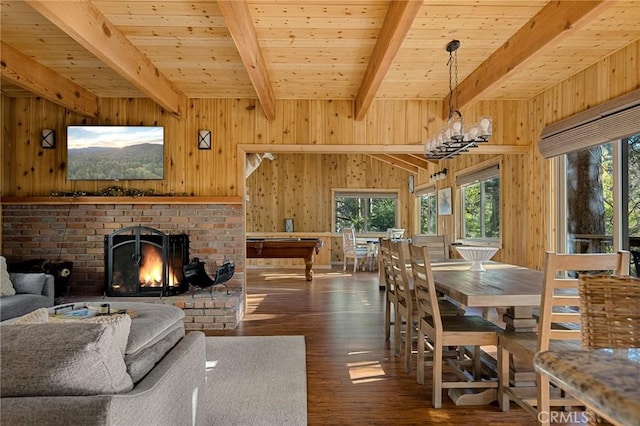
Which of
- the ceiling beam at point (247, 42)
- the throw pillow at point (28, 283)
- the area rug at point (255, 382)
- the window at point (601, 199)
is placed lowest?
the area rug at point (255, 382)

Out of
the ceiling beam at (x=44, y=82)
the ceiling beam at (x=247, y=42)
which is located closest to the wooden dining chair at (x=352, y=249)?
the ceiling beam at (x=247, y=42)

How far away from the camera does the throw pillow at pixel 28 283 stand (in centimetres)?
372

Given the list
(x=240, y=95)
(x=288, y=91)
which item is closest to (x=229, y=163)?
(x=240, y=95)

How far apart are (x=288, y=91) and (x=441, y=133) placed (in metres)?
1.92

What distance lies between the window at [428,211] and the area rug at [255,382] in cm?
601

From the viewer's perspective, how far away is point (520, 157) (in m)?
4.84

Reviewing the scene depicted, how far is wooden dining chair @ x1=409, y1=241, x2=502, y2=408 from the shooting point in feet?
7.80

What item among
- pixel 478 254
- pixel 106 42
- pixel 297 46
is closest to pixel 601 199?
pixel 478 254

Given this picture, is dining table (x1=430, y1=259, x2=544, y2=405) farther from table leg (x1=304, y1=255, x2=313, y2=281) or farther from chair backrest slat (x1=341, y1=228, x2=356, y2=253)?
chair backrest slat (x1=341, y1=228, x2=356, y2=253)

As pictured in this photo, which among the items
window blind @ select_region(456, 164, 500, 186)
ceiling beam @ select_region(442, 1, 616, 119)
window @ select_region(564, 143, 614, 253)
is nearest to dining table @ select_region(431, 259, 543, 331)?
window @ select_region(564, 143, 614, 253)

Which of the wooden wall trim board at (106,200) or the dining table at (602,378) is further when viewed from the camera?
the wooden wall trim board at (106,200)

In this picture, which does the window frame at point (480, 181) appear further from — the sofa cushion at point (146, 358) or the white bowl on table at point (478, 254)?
the sofa cushion at point (146, 358)

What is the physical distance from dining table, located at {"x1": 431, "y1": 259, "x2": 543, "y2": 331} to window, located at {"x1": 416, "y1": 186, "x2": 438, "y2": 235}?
18.8 feet

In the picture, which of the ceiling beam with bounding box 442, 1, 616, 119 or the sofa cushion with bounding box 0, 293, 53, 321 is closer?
the ceiling beam with bounding box 442, 1, 616, 119
